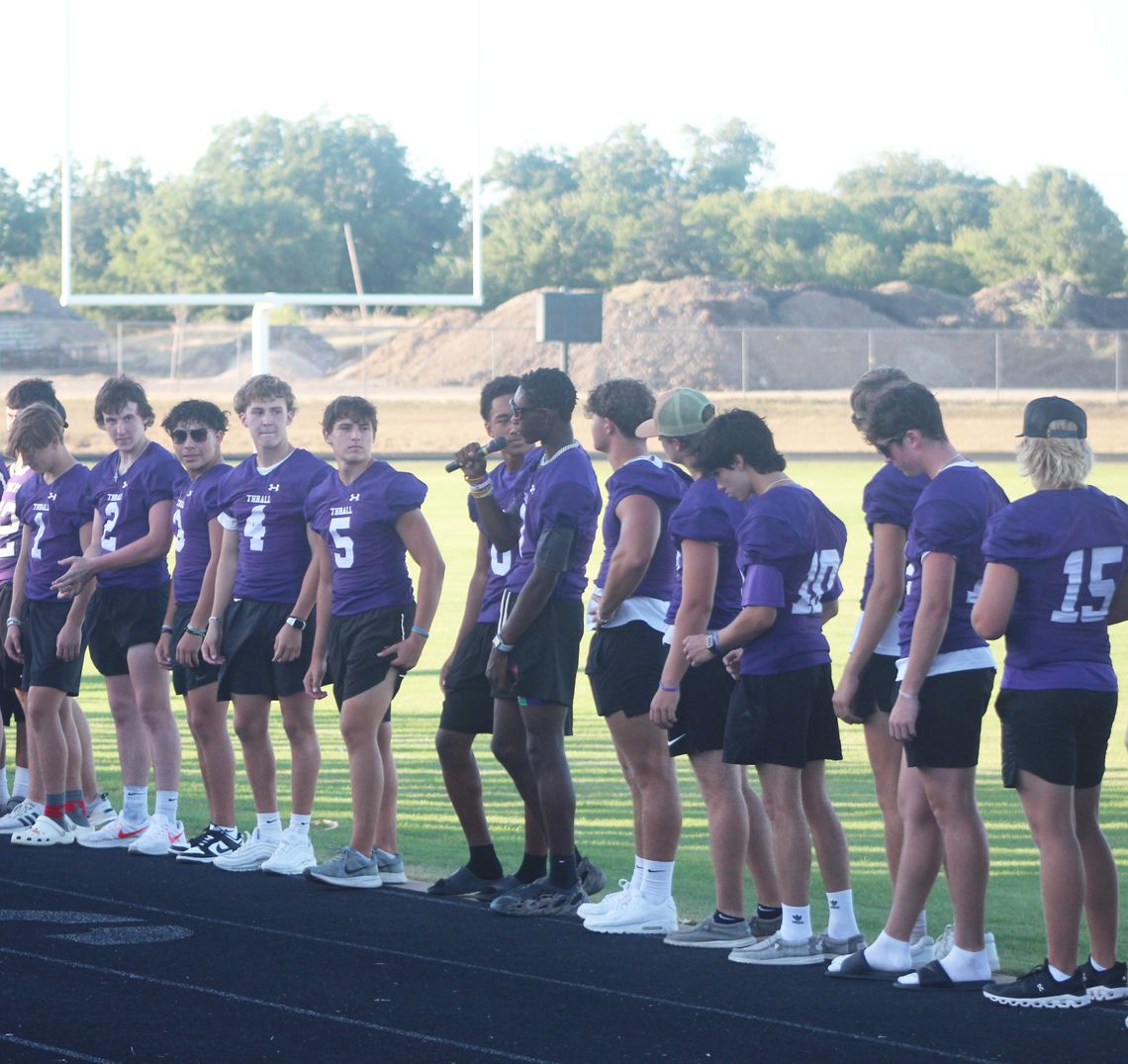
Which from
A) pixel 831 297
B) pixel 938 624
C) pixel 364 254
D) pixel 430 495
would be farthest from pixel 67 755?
pixel 831 297

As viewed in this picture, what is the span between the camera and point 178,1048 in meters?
4.71

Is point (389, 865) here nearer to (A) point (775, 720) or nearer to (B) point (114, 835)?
(B) point (114, 835)

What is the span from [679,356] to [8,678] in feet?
164

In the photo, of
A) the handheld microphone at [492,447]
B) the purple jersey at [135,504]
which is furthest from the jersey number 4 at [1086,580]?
the purple jersey at [135,504]

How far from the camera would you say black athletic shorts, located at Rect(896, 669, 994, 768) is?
5.25m

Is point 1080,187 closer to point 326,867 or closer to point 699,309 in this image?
point 699,309

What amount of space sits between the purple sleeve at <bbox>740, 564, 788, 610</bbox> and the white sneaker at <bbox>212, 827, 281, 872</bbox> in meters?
2.46

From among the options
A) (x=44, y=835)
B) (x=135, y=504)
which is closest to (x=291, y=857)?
(x=44, y=835)

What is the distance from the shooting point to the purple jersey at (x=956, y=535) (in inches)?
206

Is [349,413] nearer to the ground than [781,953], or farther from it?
farther from it

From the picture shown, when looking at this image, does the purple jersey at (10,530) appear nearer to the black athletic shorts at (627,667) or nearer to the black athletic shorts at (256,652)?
the black athletic shorts at (256,652)

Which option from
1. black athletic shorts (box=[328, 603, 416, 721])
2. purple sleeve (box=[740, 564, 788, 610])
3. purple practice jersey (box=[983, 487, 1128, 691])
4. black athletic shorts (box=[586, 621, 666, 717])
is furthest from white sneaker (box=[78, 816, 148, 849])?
purple practice jersey (box=[983, 487, 1128, 691])

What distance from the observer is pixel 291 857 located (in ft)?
23.0

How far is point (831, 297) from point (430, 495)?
38482mm
